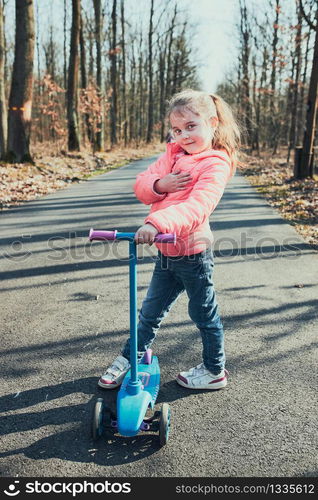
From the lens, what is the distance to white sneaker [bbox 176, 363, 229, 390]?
2896mm

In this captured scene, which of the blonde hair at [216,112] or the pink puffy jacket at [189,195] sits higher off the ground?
the blonde hair at [216,112]

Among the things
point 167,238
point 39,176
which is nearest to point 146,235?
point 167,238

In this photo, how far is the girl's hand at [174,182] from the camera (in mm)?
2488

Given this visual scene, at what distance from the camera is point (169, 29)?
135 ft

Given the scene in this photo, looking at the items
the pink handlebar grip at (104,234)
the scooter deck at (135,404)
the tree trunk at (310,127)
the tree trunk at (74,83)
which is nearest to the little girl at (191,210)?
the pink handlebar grip at (104,234)

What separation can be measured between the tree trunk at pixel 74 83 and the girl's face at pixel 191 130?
1847cm

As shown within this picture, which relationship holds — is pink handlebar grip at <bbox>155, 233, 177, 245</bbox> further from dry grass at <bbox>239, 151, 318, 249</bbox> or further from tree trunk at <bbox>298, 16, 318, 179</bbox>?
tree trunk at <bbox>298, 16, 318, 179</bbox>

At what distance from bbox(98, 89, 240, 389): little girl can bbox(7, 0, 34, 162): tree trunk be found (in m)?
12.2

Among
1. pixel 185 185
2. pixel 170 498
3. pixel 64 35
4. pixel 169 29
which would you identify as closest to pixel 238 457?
pixel 170 498

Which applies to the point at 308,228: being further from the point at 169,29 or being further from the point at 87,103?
the point at 169,29

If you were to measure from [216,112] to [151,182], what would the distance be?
0.57m

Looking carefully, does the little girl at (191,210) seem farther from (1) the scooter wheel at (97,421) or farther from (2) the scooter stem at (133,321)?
(1) the scooter wheel at (97,421)

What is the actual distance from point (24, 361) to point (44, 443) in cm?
96

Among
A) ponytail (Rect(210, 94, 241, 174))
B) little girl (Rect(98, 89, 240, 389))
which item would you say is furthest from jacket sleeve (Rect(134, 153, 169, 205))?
ponytail (Rect(210, 94, 241, 174))
